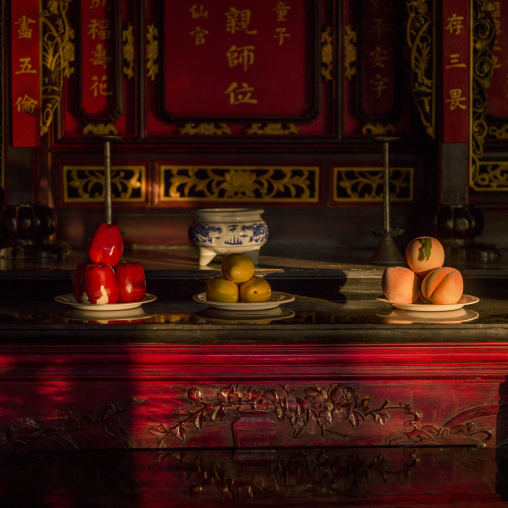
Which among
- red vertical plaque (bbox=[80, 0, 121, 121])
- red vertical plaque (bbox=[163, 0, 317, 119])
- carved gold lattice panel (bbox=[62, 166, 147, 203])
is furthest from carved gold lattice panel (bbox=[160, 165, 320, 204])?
red vertical plaque (bbox=[80, 0, 121, 121])

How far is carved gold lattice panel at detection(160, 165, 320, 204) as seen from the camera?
11.6ft

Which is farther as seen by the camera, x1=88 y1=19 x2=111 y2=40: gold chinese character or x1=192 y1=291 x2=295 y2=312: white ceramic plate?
x1=88 y1=19 x2=111 y2=40: gold chinese character

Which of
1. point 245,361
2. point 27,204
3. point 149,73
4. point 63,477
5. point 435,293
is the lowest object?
point 63,477

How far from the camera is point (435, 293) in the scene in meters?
1.75

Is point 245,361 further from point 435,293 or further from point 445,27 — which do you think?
point 445,27

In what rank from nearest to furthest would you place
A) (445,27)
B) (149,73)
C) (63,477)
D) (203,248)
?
(63,477), (203,248), (445,27), (149,73)

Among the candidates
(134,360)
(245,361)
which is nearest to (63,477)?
(134,360)

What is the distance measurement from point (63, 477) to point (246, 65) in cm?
245

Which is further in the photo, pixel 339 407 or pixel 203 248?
pixel 203 248

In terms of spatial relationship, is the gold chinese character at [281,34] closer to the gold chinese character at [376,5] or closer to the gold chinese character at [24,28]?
the gold chinese character at [376,5]

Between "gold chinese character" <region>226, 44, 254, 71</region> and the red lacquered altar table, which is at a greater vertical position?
"gold chinese character" <region>226, 44, 254, 71</region>

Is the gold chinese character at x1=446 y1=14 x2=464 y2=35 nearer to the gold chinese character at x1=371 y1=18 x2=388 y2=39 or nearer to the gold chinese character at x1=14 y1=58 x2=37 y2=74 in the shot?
the gold chinese character at x1=371 y1=18 x2=388 y2=39

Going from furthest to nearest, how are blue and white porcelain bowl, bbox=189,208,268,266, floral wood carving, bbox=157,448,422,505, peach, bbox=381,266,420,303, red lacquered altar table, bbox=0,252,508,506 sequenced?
blue and white porcelain bowl, bbox=189,208,268,266 < peach, bbox=381,266,420,303 < red lacquered altar table, bbox=0,252,508,506 < floral wood carving, bbox=157,448,422,505

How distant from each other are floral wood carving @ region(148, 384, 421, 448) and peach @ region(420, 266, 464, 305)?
0.27m
